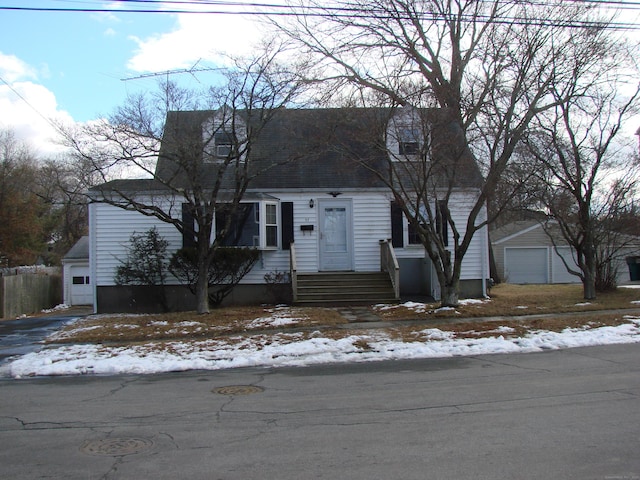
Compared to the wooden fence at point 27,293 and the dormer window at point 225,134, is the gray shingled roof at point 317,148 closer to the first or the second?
the dormer window at point 225,134

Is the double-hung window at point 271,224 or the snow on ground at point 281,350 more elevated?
the double-hung window at point 271,224

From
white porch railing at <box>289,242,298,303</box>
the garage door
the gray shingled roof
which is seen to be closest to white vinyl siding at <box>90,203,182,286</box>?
the gray shingled roof

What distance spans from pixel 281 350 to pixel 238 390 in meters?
2.78

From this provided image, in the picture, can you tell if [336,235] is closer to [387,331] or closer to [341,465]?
[387,331]

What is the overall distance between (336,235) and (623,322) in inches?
360

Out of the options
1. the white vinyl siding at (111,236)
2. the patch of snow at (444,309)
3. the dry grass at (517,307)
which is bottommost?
the dry grass at (517,307)

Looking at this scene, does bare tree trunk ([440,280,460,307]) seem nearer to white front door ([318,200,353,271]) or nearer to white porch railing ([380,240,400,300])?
white porch railing ([380,240,400,300])

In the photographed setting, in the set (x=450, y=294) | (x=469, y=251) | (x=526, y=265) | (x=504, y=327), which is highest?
(x=469, y=251)

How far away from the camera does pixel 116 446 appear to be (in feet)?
16.9

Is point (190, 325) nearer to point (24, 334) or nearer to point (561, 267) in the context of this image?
point (24, 334)

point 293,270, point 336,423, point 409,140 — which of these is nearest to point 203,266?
point 293,270

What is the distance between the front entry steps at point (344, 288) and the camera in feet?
54.9

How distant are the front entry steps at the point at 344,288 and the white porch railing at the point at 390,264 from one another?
24 cm

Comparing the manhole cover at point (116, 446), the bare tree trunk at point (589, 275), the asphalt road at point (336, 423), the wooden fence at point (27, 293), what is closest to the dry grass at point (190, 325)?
the asphalt road at point (336, 423)
